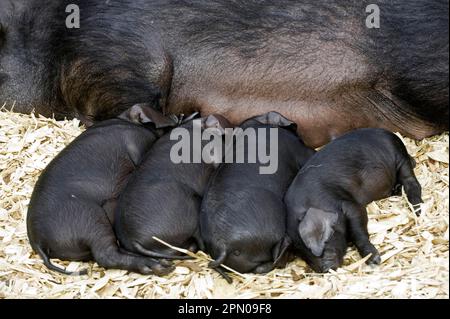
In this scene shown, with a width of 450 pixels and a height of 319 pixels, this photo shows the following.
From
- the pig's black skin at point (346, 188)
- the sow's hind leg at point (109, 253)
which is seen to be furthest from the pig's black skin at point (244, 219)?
the sow's hind leg at point (109, 253)

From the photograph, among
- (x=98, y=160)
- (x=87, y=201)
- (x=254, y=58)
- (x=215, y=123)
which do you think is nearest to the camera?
(x=87, y=201)

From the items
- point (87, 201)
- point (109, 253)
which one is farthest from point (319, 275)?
point (87, 201)

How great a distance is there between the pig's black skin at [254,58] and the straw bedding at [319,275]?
33cm

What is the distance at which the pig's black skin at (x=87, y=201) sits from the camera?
3033 mm

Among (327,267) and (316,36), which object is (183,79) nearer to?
(316,36)

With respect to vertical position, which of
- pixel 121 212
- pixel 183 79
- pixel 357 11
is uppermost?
pixel 357 11

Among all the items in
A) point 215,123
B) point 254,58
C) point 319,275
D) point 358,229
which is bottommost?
point 319,275

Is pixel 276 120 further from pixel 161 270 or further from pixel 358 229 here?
pixel 161 270

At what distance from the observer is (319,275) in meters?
2.93

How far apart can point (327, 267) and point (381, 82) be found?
92cm

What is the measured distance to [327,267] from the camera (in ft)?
9.62

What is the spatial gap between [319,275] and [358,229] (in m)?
0.22

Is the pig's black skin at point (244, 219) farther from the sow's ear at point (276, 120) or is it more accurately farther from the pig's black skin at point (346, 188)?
the sow's ear at point (276, 120)
